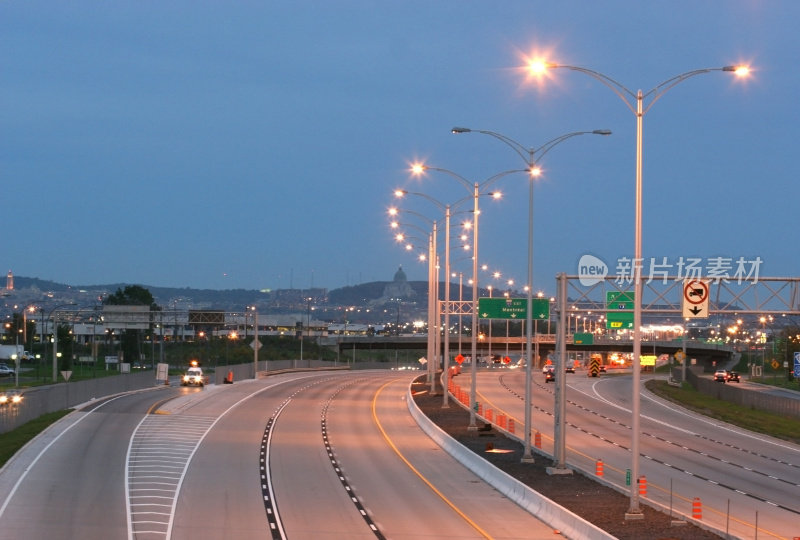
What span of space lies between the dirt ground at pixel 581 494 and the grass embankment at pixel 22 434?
56.6 feet

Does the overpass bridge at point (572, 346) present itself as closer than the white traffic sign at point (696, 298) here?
No

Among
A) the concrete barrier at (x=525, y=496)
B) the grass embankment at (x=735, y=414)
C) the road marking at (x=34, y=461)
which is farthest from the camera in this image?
the grass embankment at (x=735, y=414)

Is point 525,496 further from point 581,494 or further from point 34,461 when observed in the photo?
point 34,461

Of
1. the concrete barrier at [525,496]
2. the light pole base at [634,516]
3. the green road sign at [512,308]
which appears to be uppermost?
the green road sign at [512,308]

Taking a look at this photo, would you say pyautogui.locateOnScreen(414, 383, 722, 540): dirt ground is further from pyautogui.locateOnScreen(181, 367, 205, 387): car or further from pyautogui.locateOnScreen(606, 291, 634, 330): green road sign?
pyautogui.locateOnScreen(181, 367, 205, 387): car

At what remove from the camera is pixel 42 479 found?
33.5 metres

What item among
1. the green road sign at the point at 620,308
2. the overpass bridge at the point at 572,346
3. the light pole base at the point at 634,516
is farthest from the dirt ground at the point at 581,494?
the overpass bridge at the point at 572,346

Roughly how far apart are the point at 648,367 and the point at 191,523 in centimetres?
15978


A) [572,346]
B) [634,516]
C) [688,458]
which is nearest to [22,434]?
[688,458]

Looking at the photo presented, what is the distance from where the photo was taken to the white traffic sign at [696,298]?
89.8 feet

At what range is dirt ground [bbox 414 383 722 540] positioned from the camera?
23750mm

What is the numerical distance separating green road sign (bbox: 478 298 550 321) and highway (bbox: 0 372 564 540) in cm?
684

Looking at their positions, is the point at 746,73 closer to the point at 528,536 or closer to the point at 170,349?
the point at 528,536

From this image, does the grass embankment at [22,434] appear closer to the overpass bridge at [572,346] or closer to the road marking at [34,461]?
the road marking at [34,461]
